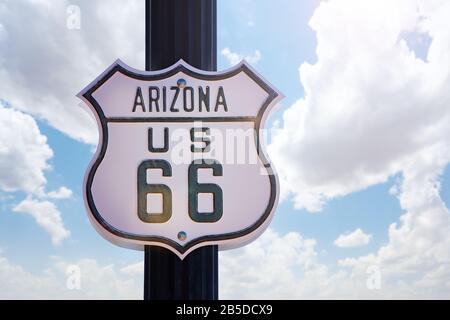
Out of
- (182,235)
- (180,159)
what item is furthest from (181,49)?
(182,235)

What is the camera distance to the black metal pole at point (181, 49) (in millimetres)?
3754

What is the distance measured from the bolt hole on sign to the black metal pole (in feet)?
0.24

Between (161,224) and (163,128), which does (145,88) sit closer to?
(163,128)

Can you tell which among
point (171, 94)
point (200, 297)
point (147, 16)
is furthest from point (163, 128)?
point (200, 297)

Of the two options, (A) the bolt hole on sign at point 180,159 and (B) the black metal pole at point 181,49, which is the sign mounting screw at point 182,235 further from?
(B) the black metal pole at point 181,49

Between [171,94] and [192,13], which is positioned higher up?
[192,13]

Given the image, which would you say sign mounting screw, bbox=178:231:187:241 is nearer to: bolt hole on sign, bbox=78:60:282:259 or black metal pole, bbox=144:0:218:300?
bolt hole on sign, bbox=78:60:282:259

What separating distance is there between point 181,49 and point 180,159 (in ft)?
2.42

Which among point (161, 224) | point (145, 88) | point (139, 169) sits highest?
point (145, 88)

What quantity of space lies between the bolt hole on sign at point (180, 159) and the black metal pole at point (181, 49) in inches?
2.9

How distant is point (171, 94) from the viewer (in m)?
3.98

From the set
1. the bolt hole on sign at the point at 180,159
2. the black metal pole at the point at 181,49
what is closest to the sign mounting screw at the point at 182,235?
the bolt hole on sign at the point at 180,159
